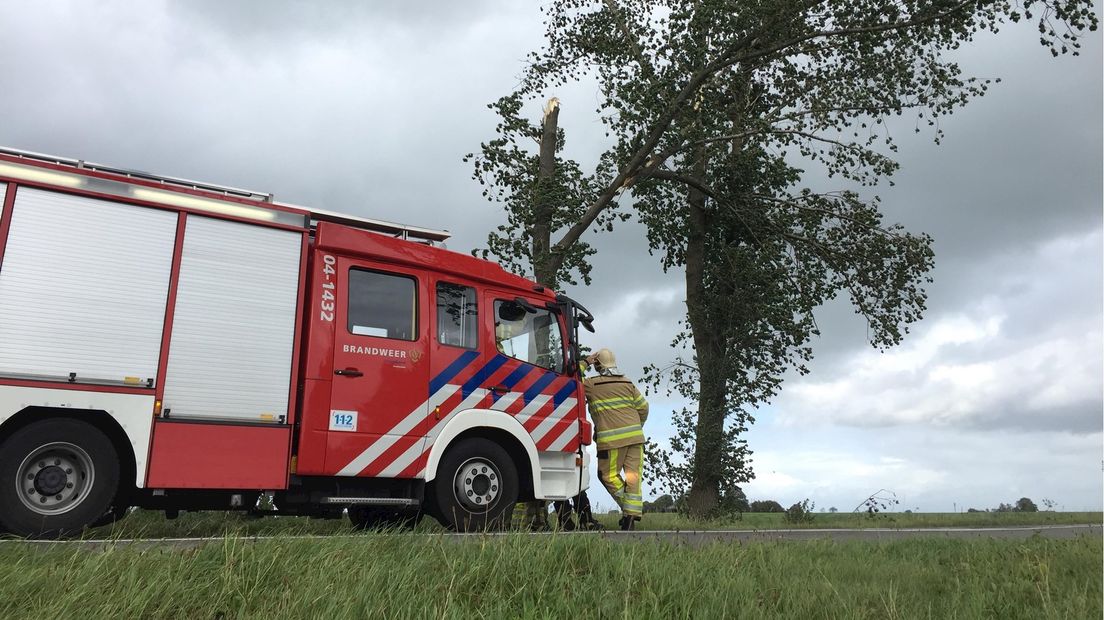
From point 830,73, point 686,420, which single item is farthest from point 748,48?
point 686,420

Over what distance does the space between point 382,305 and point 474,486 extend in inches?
78.1

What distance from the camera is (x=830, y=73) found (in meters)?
15.9

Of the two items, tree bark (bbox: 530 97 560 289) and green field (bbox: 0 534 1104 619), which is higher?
tree bark (bbox: 530 97 560 289)

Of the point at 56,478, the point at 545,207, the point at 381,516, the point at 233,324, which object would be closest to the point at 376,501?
the point at 381,516

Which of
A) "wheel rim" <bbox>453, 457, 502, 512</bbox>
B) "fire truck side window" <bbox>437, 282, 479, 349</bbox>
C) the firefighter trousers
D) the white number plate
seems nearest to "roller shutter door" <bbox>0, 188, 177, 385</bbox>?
the white number plate

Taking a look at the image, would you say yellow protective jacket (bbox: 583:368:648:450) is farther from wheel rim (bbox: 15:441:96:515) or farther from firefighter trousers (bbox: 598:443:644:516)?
wheel rim (bbox: 15:441:96:515)

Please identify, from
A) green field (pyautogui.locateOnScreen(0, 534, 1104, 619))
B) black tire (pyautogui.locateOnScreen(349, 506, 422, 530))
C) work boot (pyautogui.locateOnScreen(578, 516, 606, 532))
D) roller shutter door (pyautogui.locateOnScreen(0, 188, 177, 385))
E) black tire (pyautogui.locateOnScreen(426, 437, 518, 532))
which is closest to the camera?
green field (pyautogui.locateOnScreen(0, 534, 1104, 619))

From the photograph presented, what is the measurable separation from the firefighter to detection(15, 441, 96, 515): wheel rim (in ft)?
17.7

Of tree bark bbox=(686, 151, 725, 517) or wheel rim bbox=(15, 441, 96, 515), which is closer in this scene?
wheel rim bbox=(15, 441, 96, 515)

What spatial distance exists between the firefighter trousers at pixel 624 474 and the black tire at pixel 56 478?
536cm

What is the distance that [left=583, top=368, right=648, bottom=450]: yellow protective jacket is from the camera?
34.3ft

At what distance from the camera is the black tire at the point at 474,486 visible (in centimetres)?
855

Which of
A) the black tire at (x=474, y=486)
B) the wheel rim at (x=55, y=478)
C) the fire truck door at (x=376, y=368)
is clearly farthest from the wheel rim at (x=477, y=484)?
the wheel rim at (x=55, y=478)

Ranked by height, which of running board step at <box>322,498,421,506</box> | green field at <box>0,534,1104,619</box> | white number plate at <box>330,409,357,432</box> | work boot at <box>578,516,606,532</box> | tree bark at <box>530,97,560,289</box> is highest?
tree bark at <box>530,97,560,289</box>
